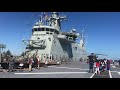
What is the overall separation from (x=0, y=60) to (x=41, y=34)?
12680 millimetres

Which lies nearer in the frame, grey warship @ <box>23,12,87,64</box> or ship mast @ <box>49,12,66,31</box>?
grey warship @ <box>23,12,87,64</box>

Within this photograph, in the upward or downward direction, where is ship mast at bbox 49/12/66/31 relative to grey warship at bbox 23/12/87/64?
upward

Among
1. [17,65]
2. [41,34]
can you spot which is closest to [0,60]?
[17,65]

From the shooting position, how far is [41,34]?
3197 cm

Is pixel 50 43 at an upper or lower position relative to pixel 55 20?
lower

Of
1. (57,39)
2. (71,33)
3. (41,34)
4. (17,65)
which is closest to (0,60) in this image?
(17,65)

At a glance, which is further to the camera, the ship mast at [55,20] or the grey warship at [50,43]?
the ship mast at [55,20]

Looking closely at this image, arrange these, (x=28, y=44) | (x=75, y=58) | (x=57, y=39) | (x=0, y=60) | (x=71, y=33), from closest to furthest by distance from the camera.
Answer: (x=0, y=60), (x=28, y=44), (x=57, y=39), (x=71, y=33), (x=75, y=58)

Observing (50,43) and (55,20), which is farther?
(55,20)

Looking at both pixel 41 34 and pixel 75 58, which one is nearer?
pixel 41 34

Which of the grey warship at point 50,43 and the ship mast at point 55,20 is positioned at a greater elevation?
the ship mast at point 55,20
